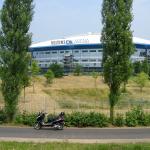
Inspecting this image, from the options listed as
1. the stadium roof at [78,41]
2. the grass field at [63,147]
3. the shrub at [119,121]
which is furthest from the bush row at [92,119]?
the stadium roof at [78,41]

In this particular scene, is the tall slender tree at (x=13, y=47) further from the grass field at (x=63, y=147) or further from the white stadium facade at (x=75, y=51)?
the white stadium facade at (x=75, y=51)

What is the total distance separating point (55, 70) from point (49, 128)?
279 feet

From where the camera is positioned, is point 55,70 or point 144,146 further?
point 55,70

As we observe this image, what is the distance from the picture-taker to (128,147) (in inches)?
621

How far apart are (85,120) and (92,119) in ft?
1.46

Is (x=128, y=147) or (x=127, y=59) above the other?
→ (x=127, y=59)

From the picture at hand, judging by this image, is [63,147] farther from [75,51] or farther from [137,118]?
[75,51]

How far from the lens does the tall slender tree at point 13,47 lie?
2727cm

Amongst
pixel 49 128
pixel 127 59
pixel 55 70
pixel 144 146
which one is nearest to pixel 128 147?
pixel 144 146

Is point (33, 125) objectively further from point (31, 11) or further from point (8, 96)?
point (31, 11)

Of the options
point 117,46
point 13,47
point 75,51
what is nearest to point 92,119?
point 117,46

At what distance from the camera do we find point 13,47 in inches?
1091

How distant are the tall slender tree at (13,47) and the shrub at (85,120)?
3359mm

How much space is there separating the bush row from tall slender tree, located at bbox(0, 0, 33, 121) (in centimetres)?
80
